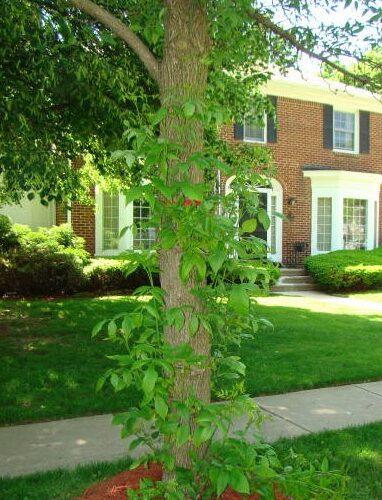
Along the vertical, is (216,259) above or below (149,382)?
above

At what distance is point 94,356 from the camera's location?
6.85m

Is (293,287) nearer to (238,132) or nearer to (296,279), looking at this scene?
(296,279)

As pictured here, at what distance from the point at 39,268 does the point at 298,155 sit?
962cm

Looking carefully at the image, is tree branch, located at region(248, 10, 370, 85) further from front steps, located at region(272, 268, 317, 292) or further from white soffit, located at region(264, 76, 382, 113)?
white soffit, located at region(264, 76, 382, 113)

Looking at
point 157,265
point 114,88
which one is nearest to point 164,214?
point 157,265

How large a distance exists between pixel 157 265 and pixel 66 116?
4.67 meters

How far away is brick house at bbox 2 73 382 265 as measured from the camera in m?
17.6

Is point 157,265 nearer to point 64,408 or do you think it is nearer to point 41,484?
point 41,484

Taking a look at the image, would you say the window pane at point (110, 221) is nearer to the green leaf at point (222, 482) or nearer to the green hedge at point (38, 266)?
the green hedge at point (38, 266)

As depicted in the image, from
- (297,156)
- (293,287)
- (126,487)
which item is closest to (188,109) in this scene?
(126,487)

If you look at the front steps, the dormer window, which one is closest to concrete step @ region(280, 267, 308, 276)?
the front steps

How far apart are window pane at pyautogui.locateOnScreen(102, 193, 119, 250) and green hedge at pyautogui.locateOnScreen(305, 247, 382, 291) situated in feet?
19.4

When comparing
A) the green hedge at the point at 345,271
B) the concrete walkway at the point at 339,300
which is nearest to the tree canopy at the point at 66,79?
the concrete walkway at the point at 339,300

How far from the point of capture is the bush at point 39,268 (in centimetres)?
1238
